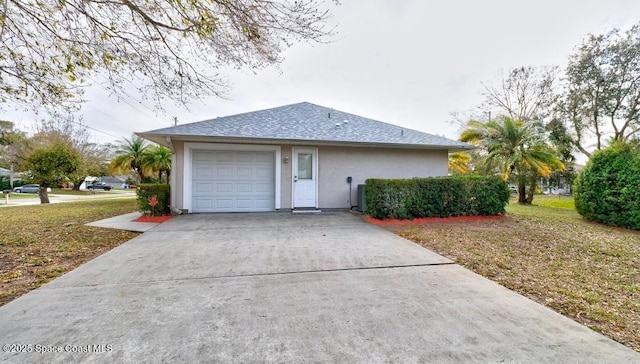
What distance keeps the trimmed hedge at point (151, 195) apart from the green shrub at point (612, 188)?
1279 cm

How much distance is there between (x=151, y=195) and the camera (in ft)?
26.5

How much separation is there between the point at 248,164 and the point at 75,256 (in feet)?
17.9

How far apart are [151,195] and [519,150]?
15584mm

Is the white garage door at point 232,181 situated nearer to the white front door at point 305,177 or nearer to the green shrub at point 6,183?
the white front door at point 305,177

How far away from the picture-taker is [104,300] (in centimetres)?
281

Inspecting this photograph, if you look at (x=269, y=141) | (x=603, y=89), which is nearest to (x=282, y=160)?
(x=269, y=141)

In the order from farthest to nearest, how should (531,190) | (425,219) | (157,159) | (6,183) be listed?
(6,183) < (157,159) < (531,190) < (425,219)

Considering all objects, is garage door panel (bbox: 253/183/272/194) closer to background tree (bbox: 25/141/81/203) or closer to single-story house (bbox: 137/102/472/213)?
single-story house (bbox: 137/102/472/213)

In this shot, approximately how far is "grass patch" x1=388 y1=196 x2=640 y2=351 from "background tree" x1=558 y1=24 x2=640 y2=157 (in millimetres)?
11360

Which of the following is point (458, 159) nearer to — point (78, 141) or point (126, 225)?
point (126, 225)

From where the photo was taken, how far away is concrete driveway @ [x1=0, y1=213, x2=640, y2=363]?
1.98m

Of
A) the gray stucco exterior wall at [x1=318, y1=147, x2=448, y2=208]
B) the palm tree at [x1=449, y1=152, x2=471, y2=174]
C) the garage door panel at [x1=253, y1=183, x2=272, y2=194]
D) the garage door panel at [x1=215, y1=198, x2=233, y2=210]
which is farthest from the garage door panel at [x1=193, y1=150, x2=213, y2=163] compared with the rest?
the palm tree at [x1=449, y1=152, x2=471, y2=174]

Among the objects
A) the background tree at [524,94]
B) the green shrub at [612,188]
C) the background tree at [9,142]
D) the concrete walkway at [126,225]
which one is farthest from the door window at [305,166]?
the background tree at [9,142]

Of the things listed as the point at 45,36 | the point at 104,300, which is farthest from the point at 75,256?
the point at 45,36
